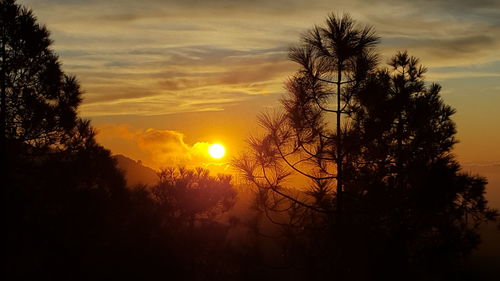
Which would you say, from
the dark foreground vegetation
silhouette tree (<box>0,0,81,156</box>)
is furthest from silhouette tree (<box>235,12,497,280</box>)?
silhouette tree (<box>0,0,81,156</box>)

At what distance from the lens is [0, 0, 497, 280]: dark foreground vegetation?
43.4 ft

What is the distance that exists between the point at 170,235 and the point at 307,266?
44.5ft

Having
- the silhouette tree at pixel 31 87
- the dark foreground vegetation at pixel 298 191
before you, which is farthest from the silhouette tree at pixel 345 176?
the silhouette tree at pixel 31 87

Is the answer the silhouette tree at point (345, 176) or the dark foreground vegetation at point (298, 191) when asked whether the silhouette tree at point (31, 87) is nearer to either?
the dark foreground vegetation at point (298, 191)

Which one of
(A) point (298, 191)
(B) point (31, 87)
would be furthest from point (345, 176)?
(B) point (31, 87)

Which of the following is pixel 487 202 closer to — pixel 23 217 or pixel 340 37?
pixel 340 37

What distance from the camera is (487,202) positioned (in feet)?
65.7

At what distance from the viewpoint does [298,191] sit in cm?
1405

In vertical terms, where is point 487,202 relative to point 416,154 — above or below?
below

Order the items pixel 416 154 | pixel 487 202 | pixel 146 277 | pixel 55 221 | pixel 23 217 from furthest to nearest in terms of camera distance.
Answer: pixel 146 277 < pixel 487 202 < pixel 416 154 < pixel 55 221 < pixel 23 217

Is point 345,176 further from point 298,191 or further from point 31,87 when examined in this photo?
point 31,87

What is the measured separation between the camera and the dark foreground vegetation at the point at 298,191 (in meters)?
13.2

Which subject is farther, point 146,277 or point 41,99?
point 146,277

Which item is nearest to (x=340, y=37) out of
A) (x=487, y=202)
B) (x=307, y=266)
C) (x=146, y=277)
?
(x=307, y=266)
